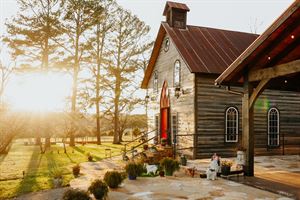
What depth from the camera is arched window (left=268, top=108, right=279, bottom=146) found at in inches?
720

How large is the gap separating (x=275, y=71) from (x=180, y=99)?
9.35 metres

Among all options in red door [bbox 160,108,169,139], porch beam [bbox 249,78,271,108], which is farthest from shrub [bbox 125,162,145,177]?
red door [bbox 160,108,169,139]

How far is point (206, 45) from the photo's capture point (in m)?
19.2

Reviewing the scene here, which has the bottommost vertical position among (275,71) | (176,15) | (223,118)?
(223,118)

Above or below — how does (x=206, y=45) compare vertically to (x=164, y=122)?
above

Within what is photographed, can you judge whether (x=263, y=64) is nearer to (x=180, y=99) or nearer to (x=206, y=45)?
(x=180, y=99)

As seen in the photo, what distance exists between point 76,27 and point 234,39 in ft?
45.0

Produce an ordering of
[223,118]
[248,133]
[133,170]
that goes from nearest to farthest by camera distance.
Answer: [248,133] → [133,170] → [223,118]

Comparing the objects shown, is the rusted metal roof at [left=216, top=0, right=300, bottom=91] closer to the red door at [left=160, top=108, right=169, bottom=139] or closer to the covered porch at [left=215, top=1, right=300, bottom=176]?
the covered porch at [left=215, top=1, right=300, bottom=176]

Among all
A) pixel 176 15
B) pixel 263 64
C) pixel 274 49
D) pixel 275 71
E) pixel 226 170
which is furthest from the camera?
pixel 176 15

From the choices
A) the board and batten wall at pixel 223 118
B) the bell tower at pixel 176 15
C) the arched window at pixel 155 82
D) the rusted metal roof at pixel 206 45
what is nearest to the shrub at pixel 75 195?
the board and batten wall at pixel 223 118

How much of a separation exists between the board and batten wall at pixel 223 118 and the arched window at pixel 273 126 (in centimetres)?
25

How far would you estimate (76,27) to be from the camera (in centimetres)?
2631

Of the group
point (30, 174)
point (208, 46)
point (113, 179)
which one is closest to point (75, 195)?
point (113, 179)
